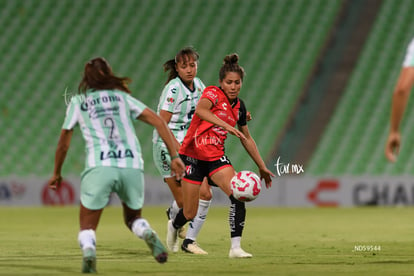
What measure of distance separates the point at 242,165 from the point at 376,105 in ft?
12.4

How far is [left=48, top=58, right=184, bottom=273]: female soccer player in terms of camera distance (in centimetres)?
643

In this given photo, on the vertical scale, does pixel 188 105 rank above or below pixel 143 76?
below

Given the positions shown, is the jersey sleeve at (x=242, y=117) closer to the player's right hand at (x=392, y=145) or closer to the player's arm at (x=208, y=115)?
the player's arm at (x=208, y=115)

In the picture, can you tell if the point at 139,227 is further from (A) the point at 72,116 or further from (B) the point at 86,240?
(A) the point at 72,116

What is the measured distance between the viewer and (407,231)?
11.8 m

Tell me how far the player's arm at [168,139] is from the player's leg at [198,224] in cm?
226

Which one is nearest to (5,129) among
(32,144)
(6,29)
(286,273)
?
(32,144)

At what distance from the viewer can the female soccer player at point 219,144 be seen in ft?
26.2

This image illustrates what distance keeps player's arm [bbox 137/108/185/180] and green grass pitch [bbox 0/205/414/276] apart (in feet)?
2.60

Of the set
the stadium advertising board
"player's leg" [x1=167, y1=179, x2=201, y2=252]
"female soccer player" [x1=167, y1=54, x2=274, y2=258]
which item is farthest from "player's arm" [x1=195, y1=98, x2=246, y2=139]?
the stadium advertising board

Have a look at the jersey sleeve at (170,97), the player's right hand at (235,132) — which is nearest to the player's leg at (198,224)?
the jersey sleeve at (170,97)

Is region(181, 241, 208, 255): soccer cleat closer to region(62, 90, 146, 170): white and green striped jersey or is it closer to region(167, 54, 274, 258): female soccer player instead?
region(167, 54, 274, 258): female soccer player

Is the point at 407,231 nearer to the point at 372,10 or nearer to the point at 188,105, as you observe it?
the point at 188,105

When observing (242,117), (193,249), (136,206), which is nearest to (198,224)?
(193,249)
